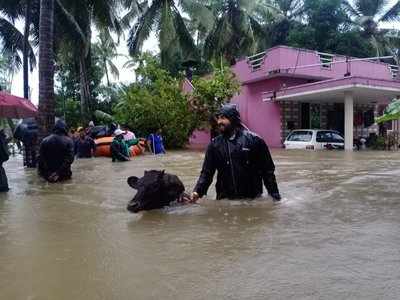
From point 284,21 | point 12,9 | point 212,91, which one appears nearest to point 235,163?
point 212,91

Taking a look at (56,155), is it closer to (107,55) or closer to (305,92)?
(305,92)

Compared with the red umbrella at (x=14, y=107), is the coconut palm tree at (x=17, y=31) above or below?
above

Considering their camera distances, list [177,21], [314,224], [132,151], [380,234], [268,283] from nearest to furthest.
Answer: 1. [268,283]
2. [380,234]
3. [314,224]
4. [132,151]
5. [177,21]

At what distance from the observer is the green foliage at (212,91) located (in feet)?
76.4

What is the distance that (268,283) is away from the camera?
3727 millimetres

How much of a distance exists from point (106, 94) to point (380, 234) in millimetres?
33349

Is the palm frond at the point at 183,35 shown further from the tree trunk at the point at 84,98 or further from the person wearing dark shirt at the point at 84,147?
the person wearing dark shirt at the point at 84,147

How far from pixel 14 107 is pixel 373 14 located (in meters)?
29.0

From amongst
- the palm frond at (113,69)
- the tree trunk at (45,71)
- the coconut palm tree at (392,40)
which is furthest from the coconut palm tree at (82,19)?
the coconut palm tree at (392,40)

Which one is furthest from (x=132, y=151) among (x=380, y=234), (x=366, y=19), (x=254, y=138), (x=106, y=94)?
(x=366, y=19)

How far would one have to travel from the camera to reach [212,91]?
2333 cm

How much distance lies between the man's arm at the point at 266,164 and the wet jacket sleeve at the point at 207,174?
0.57 meters

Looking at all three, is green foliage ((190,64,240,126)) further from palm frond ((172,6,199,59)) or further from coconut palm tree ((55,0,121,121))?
coconut palm tree ((55,0,121,121))

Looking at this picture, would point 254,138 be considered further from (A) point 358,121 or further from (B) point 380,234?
(A) point 358,121
